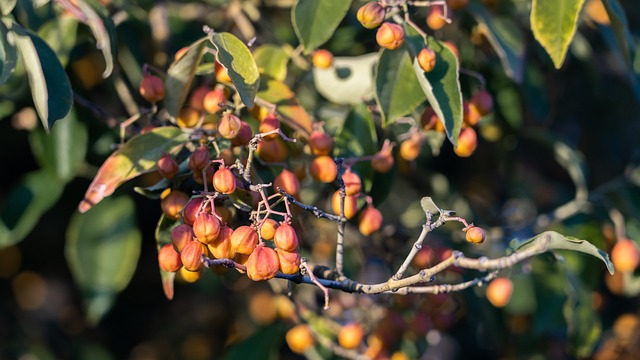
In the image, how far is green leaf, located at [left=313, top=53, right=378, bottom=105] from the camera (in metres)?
1.34

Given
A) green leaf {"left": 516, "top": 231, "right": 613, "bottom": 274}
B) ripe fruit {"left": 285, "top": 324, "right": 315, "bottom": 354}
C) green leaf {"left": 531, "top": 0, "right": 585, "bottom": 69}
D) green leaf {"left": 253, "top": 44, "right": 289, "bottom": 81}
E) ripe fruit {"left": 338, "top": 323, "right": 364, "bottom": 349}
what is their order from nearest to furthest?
green leaf {"left": 516, "top": 231, "right": 613, "bottom": 274}
green leaf {"left": 531, "top": 0, "right": 585, "bottom": 69}
green leaf {"left": 253, "top": 44, "right": 289, "bottom": 81}
ripe fruit {"left": 338, "top": 323, "right": 364, "bottom": 349}
ripe fruit {"left": 285, "top": 324, "right": 315, "bottom": 354}

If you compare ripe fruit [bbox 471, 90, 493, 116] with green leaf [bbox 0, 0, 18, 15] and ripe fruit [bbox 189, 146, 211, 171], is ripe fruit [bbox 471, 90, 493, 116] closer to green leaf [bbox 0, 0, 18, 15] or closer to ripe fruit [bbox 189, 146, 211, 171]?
ripe fruit [bbox 189, 146, 211, 171]

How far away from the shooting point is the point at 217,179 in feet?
2.98

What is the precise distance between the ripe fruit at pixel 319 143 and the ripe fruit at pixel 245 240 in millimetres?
206

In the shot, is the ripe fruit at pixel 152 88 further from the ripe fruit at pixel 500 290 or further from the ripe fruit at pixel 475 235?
the ripe fruit at pixel 500 290

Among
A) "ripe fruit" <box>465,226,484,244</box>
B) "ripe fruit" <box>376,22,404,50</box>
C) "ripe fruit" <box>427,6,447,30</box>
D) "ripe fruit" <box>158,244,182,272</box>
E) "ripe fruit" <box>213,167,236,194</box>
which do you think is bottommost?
"ripe fruit" <box>158,244,182,272</box>

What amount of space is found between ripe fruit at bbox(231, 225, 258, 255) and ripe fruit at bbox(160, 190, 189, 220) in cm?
12

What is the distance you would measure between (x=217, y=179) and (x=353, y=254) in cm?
80

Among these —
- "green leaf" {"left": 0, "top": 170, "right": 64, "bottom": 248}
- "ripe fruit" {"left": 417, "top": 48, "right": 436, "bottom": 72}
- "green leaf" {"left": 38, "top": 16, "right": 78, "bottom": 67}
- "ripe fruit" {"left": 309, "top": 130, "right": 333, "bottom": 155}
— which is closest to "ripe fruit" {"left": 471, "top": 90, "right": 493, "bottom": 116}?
"ripe fruit" {"left": 417, "top": 48, "right": 436, "bottom": 72}

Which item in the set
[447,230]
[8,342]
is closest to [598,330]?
[447,230]

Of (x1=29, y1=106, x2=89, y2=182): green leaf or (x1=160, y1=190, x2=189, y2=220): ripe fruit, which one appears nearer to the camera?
(x1=160, y1=190, x2=189, y2=220): ripe fruit

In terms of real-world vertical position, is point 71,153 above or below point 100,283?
above

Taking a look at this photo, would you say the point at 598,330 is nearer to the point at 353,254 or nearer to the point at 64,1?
the point at 353,254

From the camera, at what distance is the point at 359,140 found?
121 cm
